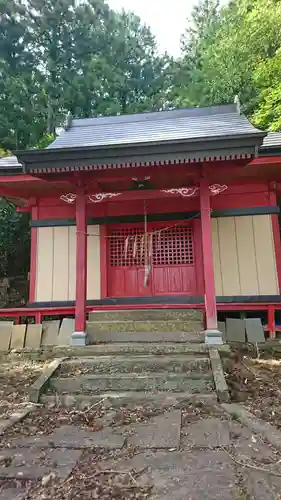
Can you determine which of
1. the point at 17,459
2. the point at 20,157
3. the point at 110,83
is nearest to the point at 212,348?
the point at 17,459

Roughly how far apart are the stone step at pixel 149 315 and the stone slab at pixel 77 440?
8.80ft

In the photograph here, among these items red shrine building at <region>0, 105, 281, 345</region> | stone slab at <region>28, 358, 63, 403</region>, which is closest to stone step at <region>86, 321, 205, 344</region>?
red shrine building at <region>0, 105, 281, 345</region>

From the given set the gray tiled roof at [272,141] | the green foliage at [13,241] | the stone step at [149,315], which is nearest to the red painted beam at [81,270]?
the stone step at [149,315]

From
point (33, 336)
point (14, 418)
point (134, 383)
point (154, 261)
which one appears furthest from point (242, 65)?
point (14, 418)

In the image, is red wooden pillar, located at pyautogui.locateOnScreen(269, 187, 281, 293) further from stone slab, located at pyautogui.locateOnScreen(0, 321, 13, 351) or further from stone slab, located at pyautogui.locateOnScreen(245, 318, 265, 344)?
stone slab, located at pyautogui.locateOnScreen(0, 321, 13, 351)

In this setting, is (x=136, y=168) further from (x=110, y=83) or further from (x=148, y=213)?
(x=110, y=83)

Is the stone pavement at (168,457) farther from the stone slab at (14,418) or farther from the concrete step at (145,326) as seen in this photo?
the concrete step at (145,326)

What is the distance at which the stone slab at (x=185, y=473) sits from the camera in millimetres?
2279

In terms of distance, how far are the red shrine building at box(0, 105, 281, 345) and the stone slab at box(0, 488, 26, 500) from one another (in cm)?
354

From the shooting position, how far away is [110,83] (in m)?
17.5

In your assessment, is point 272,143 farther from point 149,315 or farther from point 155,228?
point 149,315

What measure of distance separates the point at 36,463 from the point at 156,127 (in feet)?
20.9

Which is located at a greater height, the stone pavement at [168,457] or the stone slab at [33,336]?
the stone slab at [33,336]

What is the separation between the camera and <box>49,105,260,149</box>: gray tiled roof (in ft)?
20.2
